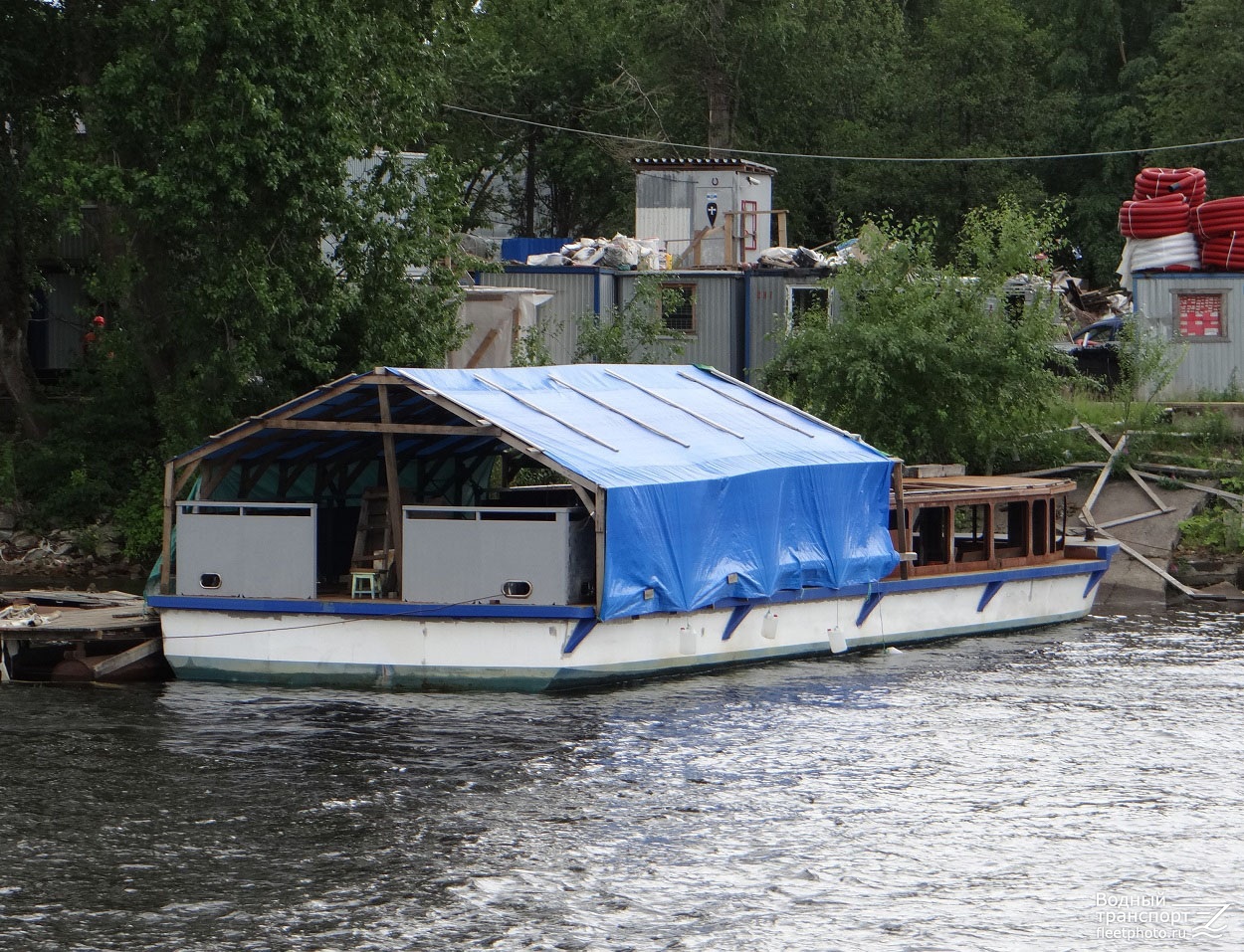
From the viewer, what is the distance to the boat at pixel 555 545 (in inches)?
809

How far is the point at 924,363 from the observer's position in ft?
108

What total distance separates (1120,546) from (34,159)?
64.8ft

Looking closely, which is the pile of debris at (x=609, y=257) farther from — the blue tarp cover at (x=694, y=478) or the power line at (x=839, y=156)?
the blue tarp cover at (x=694, y=478)

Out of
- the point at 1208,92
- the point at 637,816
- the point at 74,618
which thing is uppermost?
the point at 1208,92

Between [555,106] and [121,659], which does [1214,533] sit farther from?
[555,106]

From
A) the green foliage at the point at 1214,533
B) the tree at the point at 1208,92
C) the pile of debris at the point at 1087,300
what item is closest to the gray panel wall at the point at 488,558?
the green foliage at the point at 1214,533

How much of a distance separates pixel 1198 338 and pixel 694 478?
19366 mm

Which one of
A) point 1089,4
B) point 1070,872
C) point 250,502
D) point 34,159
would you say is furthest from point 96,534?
point 1089,4

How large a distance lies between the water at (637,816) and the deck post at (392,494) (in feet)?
6.65

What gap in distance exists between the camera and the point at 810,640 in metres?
23.8

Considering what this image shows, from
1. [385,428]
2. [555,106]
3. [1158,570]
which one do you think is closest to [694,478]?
[385,428]

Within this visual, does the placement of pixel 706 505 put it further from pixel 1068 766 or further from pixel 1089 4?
pixel 1089 4

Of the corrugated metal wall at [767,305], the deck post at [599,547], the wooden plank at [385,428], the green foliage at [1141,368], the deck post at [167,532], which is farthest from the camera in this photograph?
the corrugated metal wall at [767,305]

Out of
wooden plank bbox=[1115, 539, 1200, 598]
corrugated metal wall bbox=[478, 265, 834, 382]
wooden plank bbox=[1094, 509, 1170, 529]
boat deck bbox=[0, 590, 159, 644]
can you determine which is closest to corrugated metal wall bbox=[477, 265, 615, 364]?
corrugated metal wall bbox=[478, 265, 834, 382]
